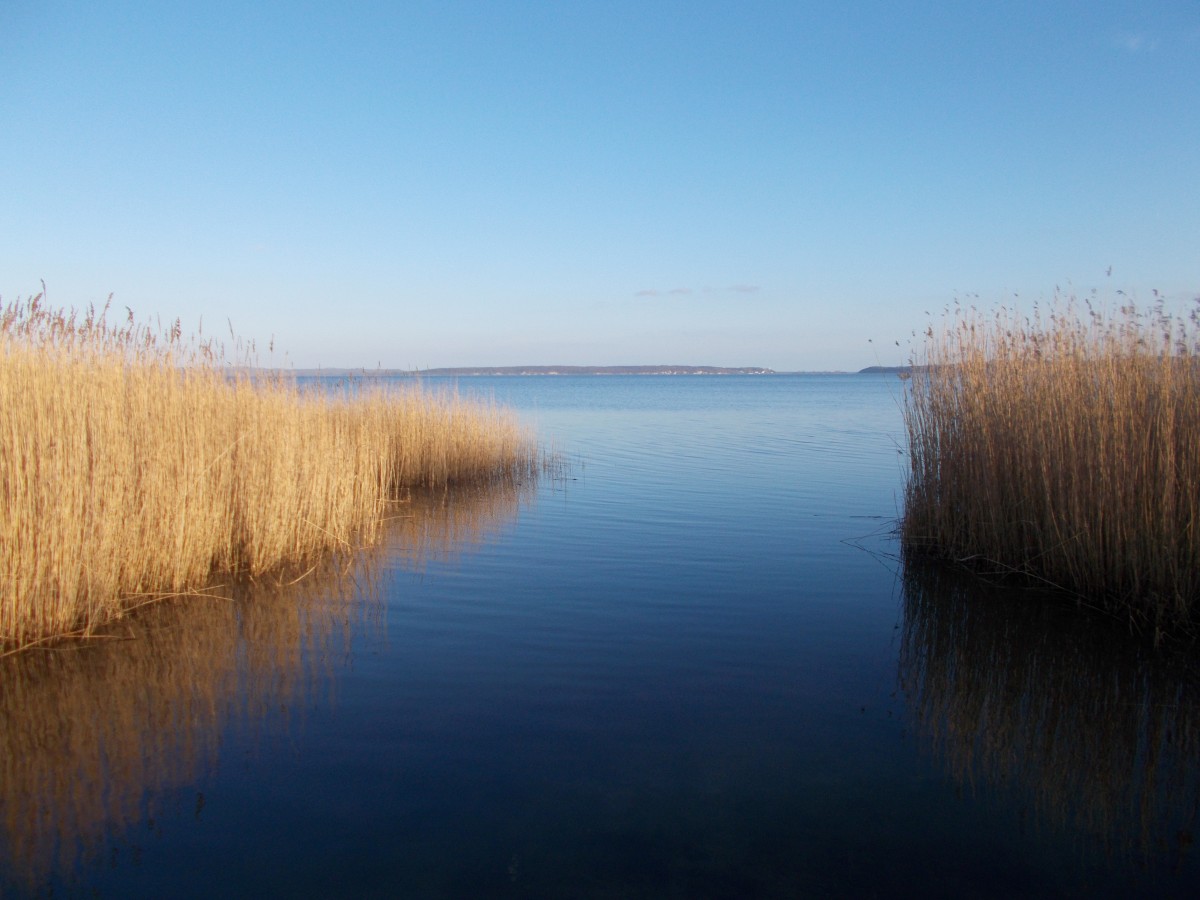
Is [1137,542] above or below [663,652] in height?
above

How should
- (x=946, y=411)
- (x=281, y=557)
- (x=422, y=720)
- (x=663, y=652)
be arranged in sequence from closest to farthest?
(x=422, y=720)
(x=663, y=652)
(x=281, y=557)
(x=946, y=411)

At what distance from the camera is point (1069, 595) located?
5.82 m

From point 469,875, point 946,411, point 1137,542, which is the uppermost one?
point 946,411

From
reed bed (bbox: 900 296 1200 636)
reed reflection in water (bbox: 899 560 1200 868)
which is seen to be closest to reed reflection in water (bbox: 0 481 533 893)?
reed reflection in water (bbox: 899 560 1200 868)

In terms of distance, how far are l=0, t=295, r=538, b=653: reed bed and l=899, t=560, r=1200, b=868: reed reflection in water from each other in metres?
4.92

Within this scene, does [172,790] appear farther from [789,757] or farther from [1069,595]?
[1069,595]

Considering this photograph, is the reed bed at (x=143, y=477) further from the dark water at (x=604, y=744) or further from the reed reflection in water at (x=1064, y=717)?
the reed reflection in water at (x=1064, y=717)

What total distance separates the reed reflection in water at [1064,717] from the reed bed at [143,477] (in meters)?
4.92

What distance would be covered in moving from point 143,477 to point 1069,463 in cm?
663

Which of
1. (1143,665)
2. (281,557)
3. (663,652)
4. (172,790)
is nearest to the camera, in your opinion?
(172,790)

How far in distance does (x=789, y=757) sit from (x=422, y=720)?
5.99ft

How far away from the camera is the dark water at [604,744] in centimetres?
282

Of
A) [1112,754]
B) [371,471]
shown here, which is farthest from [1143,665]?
[371,471]

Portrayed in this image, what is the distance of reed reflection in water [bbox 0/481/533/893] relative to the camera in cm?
303
